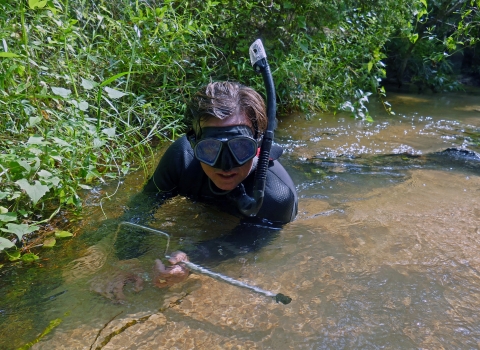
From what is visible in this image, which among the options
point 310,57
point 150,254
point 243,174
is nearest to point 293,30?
point 310,57

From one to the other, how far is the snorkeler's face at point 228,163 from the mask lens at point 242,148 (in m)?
0.02

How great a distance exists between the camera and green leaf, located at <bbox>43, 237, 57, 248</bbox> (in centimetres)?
226

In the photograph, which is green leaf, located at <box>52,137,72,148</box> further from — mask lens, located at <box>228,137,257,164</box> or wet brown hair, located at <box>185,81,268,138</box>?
mask lens, located at <box>228,137,257,164</box>

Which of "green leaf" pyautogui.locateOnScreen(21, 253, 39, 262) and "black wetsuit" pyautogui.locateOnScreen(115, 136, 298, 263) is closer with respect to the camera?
"green leaf" pyautogui.locateOnScreen(21, 253, 39, 262)

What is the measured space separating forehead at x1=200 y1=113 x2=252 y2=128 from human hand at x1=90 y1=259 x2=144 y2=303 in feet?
2.55

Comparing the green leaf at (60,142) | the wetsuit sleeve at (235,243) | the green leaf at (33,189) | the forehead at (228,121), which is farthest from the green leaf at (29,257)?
the forehead at (228,121)

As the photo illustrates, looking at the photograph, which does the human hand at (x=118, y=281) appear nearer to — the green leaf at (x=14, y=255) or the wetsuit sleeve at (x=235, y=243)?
the wetsuit sleeve at (x=235, y=243)

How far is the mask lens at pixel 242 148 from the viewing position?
2.12 meters

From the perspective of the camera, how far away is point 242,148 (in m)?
2.14

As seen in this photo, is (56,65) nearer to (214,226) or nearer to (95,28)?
(95,28)

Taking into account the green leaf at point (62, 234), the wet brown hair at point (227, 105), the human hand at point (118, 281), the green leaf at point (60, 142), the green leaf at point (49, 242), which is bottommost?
the human hand at point (118, 281)

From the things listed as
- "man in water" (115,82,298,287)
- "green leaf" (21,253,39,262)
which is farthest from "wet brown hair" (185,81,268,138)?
"green leaf" (21,253,39,262)

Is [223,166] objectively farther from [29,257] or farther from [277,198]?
[29,257]

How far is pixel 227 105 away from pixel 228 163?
0.31 meters
